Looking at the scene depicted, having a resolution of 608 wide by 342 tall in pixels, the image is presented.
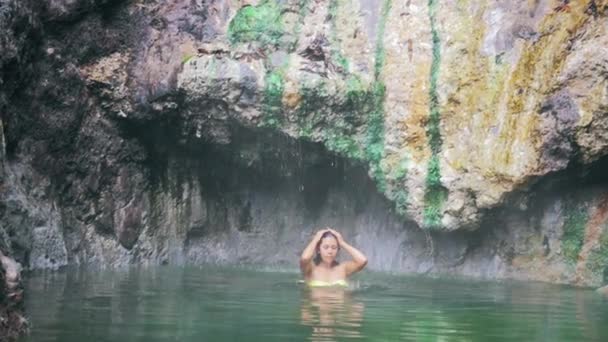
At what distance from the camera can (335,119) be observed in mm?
13086

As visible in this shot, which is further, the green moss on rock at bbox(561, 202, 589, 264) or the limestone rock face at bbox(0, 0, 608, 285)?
the green moss on rock at bbox(561, 202, 589, 264)

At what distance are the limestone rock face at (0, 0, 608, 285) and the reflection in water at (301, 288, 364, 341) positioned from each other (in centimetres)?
339

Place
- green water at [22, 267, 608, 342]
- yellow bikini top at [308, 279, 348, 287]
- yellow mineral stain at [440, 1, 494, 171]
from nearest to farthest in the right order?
green water at [22, 267, 608, 342] → yellow bikini top at [308, 279, 348, 287] → yellow mineral stain at [440, 1, 494, 171]

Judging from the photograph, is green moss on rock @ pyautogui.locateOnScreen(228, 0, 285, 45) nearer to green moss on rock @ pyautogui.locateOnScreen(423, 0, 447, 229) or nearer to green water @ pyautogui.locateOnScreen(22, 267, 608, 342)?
green moss on rock @ pyautogui.locateOnScreen(423, 0, 447, 229)

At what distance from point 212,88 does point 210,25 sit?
46.5 inches

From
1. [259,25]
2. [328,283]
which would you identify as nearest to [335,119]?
[259,25]

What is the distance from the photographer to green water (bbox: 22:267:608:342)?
7031 millimetres

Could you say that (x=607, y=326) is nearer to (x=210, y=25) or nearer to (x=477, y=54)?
(x=477, y=54)

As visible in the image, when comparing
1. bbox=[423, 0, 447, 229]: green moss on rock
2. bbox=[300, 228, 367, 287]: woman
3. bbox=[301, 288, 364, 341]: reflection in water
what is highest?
bbox=[423, 0, 447, 229]: green moss on rock

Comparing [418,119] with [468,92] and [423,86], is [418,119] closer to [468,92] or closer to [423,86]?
[423,86]

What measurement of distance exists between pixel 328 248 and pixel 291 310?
263cm

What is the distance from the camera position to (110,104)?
13.1m

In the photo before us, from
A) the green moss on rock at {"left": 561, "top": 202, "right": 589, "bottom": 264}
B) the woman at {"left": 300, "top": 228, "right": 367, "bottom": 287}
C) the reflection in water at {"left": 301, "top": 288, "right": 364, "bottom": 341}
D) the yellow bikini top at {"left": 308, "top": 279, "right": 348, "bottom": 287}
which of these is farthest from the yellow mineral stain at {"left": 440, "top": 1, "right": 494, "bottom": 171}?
the reflection in water at {"left": 301, "top": 288, "right": 364, "bottom": 341}

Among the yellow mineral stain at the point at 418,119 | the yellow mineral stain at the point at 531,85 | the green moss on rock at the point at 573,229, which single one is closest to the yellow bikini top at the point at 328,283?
the yellow mineral stain at the point at 418,119
